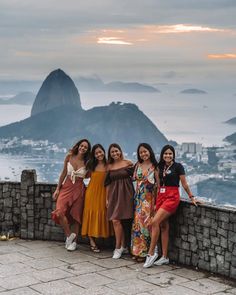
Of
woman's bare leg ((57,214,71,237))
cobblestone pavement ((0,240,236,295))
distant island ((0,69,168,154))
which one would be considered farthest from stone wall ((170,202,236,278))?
distant island ((0,69,168,154))

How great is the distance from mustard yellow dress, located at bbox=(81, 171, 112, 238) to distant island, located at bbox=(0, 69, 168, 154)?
116 m

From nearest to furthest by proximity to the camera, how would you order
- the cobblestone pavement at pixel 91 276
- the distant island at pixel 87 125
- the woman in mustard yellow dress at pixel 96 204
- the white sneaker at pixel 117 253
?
1. the cobblestone pavement at pixel 91 276
2. the white sneaker at pixel 117 253
3. the woman in mustard yellow dress at pixel 96 204
4. the distant island at pixel 87 125

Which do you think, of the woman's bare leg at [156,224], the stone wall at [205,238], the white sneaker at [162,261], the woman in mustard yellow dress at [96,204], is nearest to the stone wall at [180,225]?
the stone wall at [205,238]

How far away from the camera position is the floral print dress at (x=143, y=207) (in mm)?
8297

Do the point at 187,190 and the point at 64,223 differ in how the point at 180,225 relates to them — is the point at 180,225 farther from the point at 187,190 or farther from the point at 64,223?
the point at 64,223

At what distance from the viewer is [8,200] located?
9.93 metres

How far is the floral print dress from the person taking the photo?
8.30 metres

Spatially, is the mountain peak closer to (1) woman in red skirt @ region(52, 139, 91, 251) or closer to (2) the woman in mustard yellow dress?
(1) woman in red skirt @ region(52, 139, 91, 251)

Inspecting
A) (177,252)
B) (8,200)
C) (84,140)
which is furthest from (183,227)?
(8,200)

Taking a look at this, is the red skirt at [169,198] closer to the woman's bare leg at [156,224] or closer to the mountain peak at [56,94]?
the woman's bare leg at [156,224]

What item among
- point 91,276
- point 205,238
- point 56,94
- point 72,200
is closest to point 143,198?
point 205,238

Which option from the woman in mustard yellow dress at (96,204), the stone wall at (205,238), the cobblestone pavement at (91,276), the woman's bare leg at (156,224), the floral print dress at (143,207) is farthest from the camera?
the woman in mustard yellow dress at (96,204)

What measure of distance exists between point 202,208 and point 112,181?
48.7 inches

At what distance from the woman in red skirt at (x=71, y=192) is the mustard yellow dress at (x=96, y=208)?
0.42 ft
